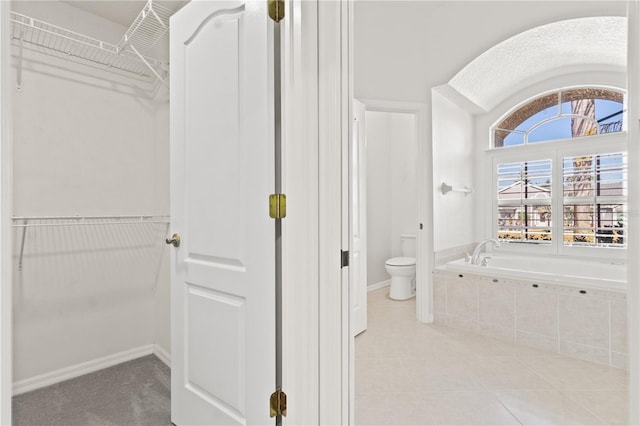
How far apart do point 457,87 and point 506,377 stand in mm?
2538

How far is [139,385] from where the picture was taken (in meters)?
2.16

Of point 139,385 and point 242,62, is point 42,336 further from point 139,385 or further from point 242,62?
point 242,62

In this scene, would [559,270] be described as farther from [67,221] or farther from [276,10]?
[67,221]

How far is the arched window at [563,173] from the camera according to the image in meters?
3.35

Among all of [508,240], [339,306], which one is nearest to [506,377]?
[339,306]

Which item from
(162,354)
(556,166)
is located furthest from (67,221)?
(556,166)

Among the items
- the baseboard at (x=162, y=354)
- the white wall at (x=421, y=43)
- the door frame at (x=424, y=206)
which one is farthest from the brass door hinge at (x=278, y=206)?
the door frame at (x=424, y=206)

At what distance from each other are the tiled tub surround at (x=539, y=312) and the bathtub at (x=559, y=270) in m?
0.03

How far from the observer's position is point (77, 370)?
7.56 feet

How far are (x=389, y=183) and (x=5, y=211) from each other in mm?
4606

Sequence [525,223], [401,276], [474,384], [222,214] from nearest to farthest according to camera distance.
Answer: [222,214] → [474,384] → [525,223] → [401,276]

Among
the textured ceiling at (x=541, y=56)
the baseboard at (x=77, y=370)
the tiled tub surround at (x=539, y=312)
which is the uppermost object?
the textured ceiling at (x=541, y=56)

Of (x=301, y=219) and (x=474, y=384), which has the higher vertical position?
(x=301, y=219)

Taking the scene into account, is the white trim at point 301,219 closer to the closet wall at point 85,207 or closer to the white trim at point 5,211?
the white trim at point 5,211
